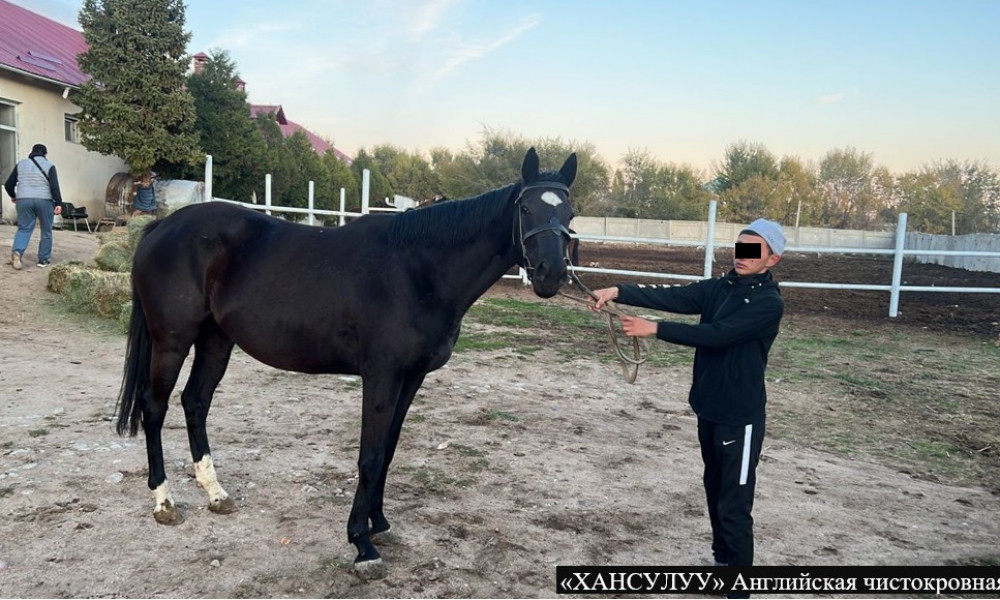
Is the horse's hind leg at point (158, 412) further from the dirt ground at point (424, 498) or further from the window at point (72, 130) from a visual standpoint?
the window at point (72, 130)

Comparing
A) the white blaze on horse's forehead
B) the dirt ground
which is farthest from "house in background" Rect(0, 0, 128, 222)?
the white blaze on horse's forehead

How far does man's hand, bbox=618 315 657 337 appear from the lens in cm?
258

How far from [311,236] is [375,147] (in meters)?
68.7

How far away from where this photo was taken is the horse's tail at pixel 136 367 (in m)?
3.40

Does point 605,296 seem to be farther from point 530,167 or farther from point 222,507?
point 222,507

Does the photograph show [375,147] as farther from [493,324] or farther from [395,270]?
[395,270]

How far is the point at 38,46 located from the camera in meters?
17.4

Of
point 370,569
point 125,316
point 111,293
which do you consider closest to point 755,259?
point 370,569

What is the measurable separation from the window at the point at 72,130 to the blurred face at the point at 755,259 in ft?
65.1

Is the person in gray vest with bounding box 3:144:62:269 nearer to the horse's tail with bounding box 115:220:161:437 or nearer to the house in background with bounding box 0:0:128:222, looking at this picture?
the horse's tail with bounding box 115:220:161:437

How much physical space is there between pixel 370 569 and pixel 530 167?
2.02m

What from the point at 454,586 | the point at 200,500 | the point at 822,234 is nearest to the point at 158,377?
the point at 200,500

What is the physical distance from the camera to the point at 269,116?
27250 millimetres

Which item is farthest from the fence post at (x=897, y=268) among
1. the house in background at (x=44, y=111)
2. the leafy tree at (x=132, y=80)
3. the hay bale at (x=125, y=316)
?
the house in background at (x=44, y=111)
